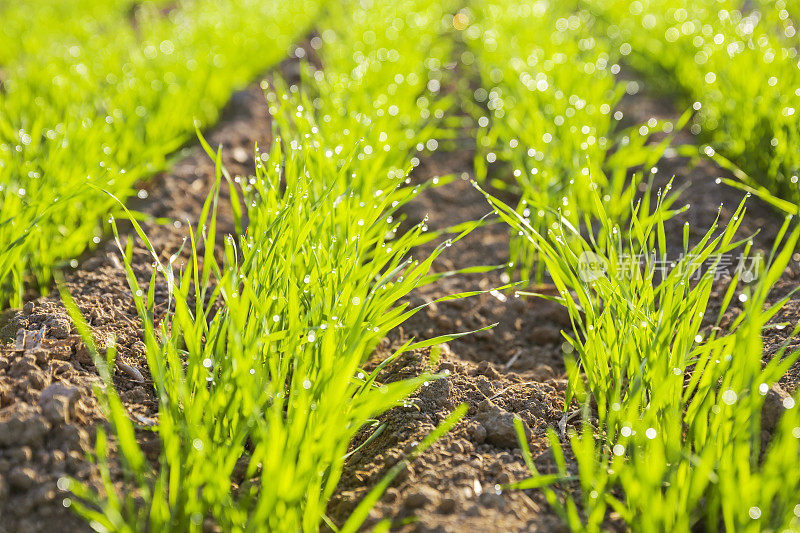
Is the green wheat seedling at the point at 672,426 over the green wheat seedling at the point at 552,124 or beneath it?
beneath

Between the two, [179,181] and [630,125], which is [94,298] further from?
[630,125]

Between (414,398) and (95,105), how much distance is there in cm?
200

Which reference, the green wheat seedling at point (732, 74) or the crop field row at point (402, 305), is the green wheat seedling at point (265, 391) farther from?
the green wheat seedling at point (732, 74)

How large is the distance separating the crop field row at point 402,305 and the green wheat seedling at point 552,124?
0.9 inches

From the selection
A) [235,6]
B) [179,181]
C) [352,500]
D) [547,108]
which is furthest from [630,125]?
[235,6]

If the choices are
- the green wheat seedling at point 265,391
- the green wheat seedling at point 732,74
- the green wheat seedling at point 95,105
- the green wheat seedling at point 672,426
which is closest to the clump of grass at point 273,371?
the green wheat seedling at point 265,391

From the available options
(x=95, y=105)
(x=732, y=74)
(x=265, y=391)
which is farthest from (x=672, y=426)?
(x=95, y=105)

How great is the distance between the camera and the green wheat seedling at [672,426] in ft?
3.29

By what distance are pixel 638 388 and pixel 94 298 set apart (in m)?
1.37

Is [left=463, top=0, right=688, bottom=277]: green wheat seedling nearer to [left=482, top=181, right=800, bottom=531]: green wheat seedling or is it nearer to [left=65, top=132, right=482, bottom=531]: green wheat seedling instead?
[left=482, top=181, right=800, bottom=531]: green wheat seedling

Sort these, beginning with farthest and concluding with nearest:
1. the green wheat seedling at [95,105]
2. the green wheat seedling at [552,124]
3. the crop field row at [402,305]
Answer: the green wheat seedling at [552,124] → the green wheat seedling at [95,105] → the crop field row at [402,305]

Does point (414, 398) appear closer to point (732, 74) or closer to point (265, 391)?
point (265, 391)

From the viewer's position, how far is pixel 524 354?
73.2 inches

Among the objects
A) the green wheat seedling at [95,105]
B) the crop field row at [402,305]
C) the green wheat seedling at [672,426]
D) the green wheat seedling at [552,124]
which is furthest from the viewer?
the green wheat seedling at [552,124]
